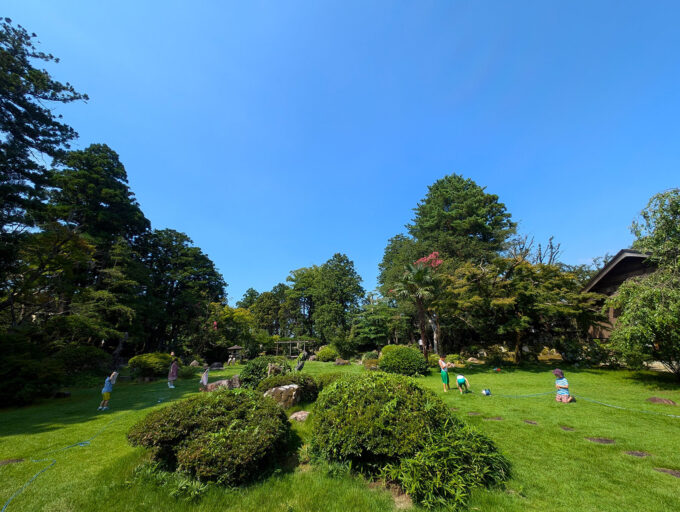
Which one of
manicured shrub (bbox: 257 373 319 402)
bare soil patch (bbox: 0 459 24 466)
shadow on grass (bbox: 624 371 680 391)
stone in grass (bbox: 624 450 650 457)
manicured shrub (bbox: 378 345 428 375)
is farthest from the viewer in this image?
manicured shrub (bbox: 378 345 428 375)

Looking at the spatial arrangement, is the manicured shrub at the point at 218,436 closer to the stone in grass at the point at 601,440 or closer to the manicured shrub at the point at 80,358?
the stone in grass at the point at 601,440

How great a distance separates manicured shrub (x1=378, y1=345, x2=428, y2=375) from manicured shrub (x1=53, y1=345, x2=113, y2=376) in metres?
15.7

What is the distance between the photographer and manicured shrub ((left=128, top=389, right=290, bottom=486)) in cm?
386

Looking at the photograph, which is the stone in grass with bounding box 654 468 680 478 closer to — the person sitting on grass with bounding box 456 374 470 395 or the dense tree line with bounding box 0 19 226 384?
the person sitting on grass with bounding box 456 374 470 395

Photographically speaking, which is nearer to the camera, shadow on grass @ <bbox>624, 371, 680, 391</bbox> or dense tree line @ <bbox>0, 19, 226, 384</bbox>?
shadow on grass @ <bbox>624, 371, 680, 391</bbox>

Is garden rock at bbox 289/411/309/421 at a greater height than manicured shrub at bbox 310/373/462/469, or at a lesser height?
lesser

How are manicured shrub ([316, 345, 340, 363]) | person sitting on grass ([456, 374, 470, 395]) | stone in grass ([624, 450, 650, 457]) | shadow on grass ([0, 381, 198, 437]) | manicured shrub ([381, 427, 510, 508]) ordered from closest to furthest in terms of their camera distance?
1. manicured shrub ([381, 427, 510, 508])
2. stone in grass ([624, 450, 650, 457])
3. shadow on grass ([0, 381, 198, 437])
4. person sitting on grass ([456, 374, 470, 395])
5. manicured shrub ([316, 345, 340, 363])

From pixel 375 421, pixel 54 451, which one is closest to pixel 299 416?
pixel 375 421

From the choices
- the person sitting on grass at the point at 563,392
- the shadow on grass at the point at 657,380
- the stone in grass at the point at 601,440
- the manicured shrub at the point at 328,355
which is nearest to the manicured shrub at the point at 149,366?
the manicured shrub at the point at 328,355

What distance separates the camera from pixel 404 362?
13.8 m

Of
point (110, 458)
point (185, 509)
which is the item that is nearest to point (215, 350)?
point (110, 458)

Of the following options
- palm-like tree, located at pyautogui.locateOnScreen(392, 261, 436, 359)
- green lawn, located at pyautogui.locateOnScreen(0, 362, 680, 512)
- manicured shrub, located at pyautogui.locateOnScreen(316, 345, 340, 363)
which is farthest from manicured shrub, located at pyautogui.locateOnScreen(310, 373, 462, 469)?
manicured shrub, located at pyautogui.locateOnScreen(316, 345, 340, 363)

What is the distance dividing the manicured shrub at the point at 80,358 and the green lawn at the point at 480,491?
7109 mm

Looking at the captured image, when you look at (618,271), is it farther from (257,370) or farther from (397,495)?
(257,370)
